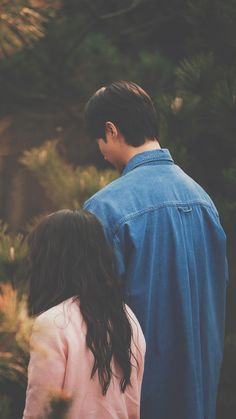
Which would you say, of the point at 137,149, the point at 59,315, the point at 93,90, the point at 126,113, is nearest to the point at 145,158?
the point at 137,149

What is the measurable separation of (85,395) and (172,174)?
2.38 feet

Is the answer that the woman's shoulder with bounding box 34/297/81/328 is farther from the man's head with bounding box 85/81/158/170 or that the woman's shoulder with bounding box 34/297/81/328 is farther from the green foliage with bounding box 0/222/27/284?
the man's head with bounding box 85/81/158/170

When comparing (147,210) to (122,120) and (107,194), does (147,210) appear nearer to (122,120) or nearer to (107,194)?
(107,194)

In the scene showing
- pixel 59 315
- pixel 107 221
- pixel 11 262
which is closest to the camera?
pixel 11 262

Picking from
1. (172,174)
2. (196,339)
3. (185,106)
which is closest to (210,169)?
(185,106)

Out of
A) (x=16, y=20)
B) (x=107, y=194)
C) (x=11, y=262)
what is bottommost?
(x=107, y=194)

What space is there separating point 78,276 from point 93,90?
189cm

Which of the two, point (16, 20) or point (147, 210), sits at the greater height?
point (16, 20)

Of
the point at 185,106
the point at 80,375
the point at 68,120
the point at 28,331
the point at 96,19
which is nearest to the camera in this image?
the point at 28,331

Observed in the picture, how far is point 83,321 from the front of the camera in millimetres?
1808

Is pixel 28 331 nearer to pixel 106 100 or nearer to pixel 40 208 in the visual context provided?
pixel 106 100

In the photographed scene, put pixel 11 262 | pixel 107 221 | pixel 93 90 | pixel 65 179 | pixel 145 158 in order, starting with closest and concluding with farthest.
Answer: pixel 11 262 < pixel 107 221 < pixel 145 158 < pixel 65 179 < pixel 93 90

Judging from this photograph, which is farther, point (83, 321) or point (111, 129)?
point (111, 129)

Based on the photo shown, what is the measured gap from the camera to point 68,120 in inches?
154
